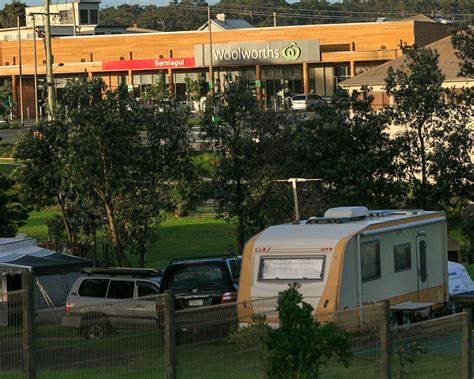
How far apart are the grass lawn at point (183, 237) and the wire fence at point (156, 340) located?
23.2 meters

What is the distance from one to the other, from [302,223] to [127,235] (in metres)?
9.49

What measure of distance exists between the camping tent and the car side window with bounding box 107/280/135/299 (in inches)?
58.5

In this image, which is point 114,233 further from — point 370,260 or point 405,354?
point 405,354

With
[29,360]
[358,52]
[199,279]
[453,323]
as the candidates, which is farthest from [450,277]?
[358,52]

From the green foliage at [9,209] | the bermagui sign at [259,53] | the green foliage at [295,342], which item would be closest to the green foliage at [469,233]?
the green foliage at [9,209]

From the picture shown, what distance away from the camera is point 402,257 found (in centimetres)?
2159

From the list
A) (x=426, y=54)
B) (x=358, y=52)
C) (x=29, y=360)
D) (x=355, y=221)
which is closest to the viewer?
(x=29, y=360)

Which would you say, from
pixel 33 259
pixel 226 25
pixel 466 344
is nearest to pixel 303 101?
pixel 226 25

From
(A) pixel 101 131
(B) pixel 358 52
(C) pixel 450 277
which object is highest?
(B) pixel 358 52

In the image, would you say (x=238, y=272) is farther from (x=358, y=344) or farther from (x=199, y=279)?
(x=358, y=344)

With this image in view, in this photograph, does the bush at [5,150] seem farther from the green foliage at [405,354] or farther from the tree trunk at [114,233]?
the green foliage at [405,354]

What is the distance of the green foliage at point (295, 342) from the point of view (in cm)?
1123

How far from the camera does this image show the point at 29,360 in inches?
396

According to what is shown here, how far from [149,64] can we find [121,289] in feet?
260
